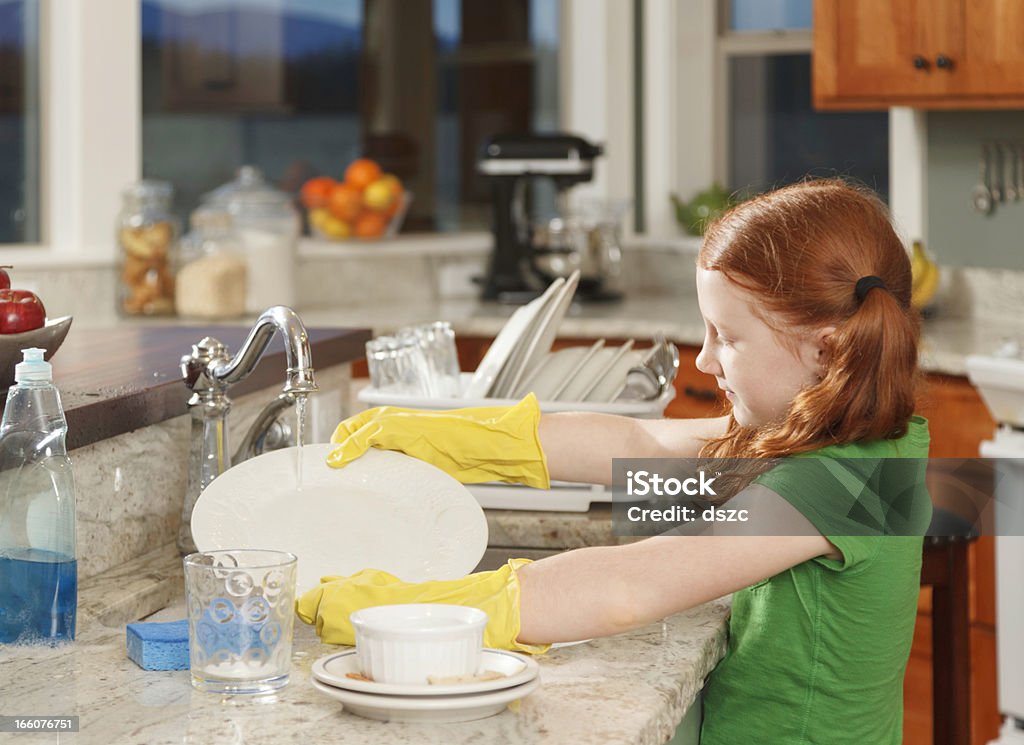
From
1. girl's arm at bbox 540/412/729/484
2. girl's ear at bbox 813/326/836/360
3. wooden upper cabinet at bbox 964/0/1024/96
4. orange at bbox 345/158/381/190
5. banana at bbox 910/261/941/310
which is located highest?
wooden upper cabinet at bbox 964/0/1024/96

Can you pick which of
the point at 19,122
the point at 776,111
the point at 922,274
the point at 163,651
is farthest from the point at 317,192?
the point at 163,651

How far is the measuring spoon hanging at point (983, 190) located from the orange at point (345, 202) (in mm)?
1693

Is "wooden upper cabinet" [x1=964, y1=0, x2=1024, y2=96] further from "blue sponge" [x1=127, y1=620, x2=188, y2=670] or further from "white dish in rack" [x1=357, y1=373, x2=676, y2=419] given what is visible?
"blue sponge" [x1=127, y1=620, x2=188, y2=670]

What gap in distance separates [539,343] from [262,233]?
79.3 inches

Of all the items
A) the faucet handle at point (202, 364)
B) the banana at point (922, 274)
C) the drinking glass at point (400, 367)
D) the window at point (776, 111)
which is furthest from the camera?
the window at point (776, 111)

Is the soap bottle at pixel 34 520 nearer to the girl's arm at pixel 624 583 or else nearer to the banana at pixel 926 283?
the girl's arm at pixel 624 583

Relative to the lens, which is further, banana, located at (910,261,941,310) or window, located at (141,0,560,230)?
window, located at (141,0,560,230)

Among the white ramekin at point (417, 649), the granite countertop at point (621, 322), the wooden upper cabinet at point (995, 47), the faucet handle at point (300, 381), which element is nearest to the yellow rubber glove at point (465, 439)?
the faucet handle at point (300, 381)

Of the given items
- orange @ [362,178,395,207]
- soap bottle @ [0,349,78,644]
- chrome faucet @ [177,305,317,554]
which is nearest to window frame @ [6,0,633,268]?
orange @ [362,178,395,207]

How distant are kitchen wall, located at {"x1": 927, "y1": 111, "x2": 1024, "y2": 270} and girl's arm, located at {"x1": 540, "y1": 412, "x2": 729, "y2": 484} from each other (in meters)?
2.16

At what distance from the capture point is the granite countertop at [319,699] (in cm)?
96

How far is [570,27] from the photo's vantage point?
177 inches

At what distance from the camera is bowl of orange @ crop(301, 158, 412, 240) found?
13.0 ft

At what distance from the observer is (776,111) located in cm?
429
